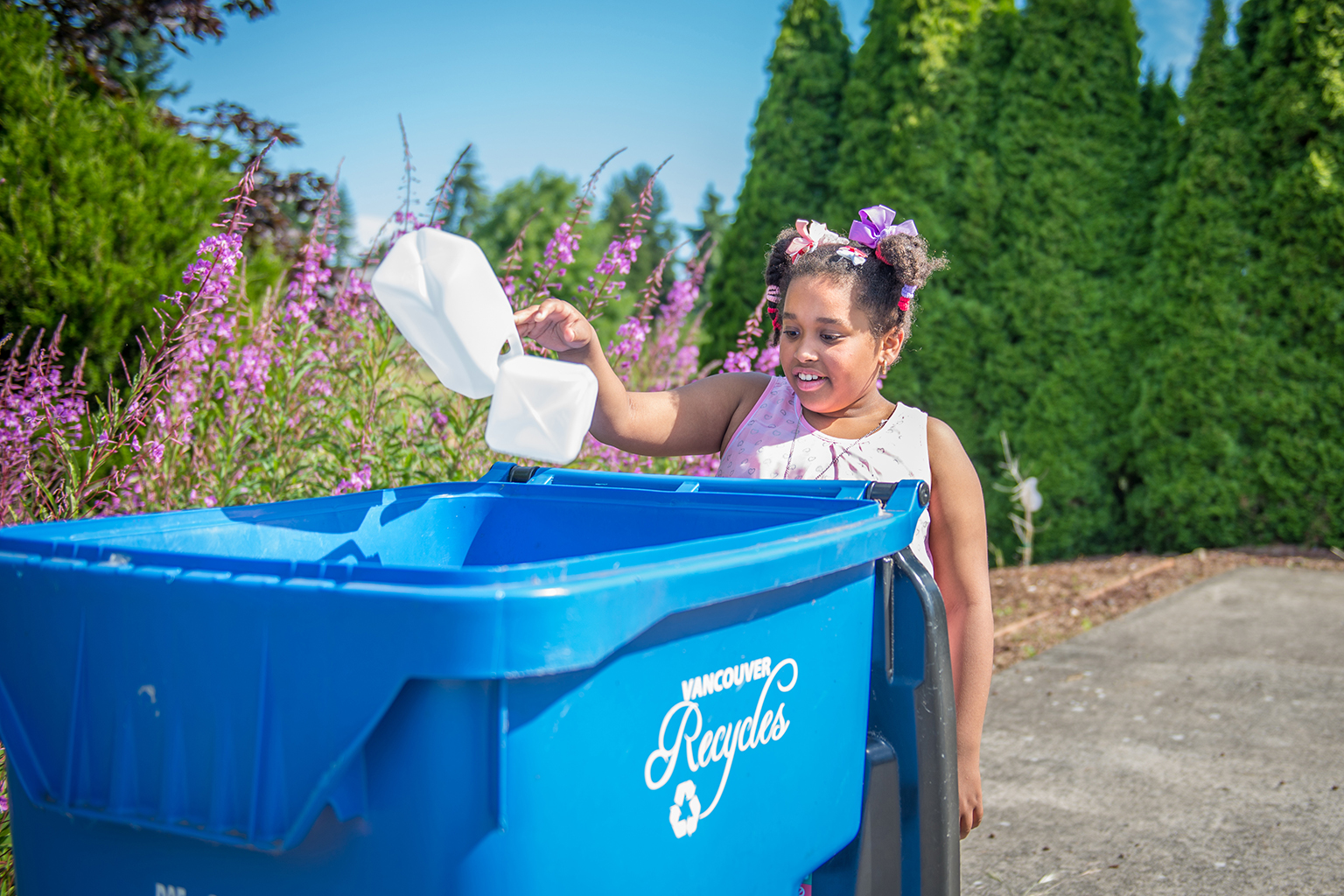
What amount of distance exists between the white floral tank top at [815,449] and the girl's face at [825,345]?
0.25 ft

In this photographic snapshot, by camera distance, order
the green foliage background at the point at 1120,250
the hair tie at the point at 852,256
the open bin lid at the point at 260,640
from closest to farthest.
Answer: the open bin lid at the point at 260,640 < the hair tie at the point at 852,256 < the green foliage background at the point at 1120,250

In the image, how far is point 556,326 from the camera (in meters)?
1.73

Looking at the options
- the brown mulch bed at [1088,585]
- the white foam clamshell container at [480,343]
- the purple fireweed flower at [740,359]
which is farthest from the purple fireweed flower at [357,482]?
the brown mulch bed at [1088,585]

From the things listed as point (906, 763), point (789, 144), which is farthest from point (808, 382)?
point (789, 144)

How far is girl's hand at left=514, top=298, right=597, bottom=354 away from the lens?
166cm

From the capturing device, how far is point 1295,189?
636 centimetres

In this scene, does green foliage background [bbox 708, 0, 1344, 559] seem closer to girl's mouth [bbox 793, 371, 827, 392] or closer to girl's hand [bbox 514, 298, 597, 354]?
girl's mouth [bbox 793, 371, 827, 392]

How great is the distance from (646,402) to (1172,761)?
2388 mm

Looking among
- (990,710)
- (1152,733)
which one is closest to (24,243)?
(990,710)

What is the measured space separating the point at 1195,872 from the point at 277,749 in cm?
243

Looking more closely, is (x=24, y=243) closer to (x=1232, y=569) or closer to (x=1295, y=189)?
(x=1232, y=569)

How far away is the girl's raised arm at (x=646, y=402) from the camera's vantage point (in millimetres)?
1715

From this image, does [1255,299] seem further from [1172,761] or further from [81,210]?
[81,210]

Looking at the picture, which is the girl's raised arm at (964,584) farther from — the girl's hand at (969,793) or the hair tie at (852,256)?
the hair tie at (852,256)
